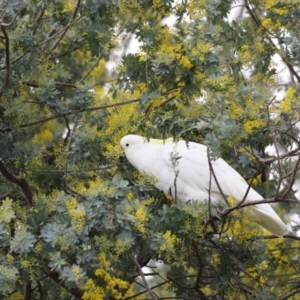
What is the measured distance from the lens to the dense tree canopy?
11.3ft

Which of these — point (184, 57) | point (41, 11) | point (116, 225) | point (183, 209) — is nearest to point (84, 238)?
point (116, 225)

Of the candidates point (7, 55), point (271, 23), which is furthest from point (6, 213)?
point (271, 23)

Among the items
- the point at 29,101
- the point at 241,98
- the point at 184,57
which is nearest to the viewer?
the point at 241,98

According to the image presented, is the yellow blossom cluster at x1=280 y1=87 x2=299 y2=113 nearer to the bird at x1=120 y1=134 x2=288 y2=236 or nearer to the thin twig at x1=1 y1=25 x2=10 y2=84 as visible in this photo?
the bird at x1=120 y1=134 x2=288 y2=236

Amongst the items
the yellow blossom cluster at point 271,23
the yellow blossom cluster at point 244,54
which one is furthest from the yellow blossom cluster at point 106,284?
the yellow blossom cluster at point 271,23

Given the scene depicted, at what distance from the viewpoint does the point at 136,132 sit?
4172 mm

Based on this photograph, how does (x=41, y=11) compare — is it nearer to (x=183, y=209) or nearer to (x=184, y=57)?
(x=184, y=57)

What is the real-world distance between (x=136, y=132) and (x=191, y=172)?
337 mm

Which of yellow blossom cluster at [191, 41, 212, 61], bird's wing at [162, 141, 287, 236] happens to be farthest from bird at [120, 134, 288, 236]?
yellow blossom cluster at [191, 41, 212, 61]

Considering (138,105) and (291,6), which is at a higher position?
(291,6)

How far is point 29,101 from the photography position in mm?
4133

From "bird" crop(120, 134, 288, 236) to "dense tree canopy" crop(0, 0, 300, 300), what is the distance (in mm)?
74

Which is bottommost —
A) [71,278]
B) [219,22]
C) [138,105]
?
[71,278]

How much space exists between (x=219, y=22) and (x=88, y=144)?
2.86 feet
